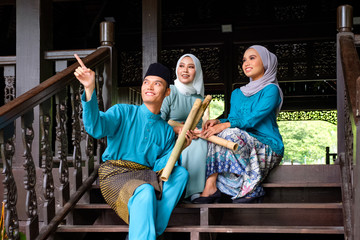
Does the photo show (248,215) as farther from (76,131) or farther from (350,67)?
(76,131)

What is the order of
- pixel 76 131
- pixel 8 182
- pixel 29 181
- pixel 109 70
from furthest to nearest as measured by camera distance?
pixel 109 70 → pixel 76 131 → pixel 29 181 → pixel 8 182

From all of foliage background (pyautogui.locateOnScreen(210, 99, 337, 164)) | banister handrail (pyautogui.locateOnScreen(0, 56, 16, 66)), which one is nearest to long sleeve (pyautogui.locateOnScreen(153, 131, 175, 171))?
banister handrail (pyautogui.locateOnScreen(0, 56, 16, 66))

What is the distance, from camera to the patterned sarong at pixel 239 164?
10.1ft

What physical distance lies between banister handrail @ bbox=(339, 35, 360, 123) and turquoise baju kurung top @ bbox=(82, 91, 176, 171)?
3.87ft

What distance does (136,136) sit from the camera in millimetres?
2875

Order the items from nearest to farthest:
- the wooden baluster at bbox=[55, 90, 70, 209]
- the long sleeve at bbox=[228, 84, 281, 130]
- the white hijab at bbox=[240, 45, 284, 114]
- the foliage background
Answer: the wooden baluster at bbox=[55, 90, 70, 209]
the long sleeve at bbox=[228, 84, 281, 130]
the white hijab at bbox=[240, 45, 284, 114]
the foliage background

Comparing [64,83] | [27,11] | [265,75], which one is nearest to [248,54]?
[265,75]

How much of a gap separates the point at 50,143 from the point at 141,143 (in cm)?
56

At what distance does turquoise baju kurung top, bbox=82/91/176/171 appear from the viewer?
283cm

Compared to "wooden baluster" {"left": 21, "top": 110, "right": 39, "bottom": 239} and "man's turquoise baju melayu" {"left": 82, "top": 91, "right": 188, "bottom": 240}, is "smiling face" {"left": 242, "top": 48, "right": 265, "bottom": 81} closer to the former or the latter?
"man's turquoise baju melayu" {"left": 82, "top": 91, "right": 188, "bottom": 240}

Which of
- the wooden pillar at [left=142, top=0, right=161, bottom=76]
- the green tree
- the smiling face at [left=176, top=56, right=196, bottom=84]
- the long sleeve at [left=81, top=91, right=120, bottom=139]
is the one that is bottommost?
the green tree

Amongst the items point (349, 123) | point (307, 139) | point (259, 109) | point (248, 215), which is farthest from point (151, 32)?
point (307, 139)

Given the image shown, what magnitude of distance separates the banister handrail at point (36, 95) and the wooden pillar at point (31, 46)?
0.70 metres

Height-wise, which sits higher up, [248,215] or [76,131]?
[76,131]
